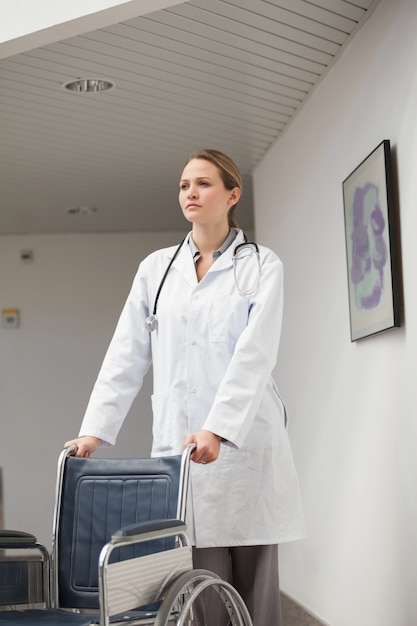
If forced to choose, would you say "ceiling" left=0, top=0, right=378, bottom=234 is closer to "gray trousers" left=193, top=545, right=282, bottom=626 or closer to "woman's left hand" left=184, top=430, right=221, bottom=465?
"woman's left hand" left=184, top=430, right=221, bottom=465

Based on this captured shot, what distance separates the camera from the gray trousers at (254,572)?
244 cm

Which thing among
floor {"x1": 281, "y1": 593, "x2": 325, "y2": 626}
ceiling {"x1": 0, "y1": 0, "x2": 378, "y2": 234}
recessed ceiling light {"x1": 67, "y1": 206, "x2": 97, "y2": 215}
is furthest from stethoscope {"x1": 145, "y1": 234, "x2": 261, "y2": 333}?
recessed ceiling light {"x1": 67, "y1": 206, "x2": 97, "y2": 215}

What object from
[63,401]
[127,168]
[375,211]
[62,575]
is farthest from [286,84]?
[63,401]

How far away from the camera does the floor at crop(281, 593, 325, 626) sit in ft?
13.5

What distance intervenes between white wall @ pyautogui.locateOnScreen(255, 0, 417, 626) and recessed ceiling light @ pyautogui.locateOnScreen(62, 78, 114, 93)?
98 centimetres

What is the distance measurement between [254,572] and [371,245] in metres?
1.37

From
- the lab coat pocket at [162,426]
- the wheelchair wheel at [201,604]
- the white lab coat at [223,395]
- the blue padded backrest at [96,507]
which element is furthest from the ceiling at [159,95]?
the wheelchair wheel at [201,604]

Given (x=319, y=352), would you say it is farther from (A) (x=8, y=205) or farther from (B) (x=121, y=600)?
(A) (x=8, y=205)

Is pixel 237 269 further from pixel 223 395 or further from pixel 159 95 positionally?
pixel 159 95

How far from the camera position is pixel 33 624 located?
6.72 feet

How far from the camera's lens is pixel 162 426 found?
99.3 inches

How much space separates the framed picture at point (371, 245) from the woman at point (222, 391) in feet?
2.33

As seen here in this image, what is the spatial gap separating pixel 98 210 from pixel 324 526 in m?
3.56

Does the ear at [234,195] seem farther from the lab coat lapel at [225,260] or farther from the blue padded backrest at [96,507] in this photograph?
the blue padded backrest at [96,507]
